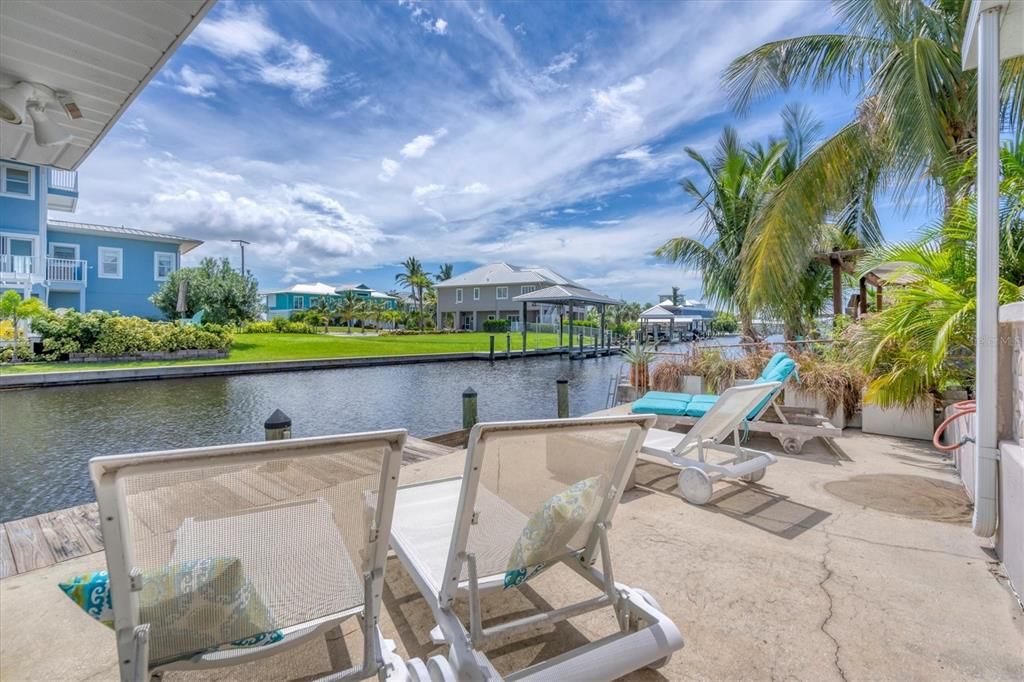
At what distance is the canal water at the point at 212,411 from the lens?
687cm

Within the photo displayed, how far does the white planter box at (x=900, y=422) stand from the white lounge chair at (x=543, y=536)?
5248 mm

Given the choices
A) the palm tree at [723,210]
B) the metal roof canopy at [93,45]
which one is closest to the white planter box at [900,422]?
the metal roof canopy at [93,45]

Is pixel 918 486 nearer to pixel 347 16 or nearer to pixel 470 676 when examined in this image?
pixel 470 676

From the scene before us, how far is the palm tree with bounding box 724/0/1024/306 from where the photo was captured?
5.84 m

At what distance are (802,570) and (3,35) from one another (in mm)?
4698

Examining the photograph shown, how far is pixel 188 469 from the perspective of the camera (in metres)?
1.07

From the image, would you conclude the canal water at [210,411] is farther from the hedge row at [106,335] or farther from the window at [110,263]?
the window at [110,263]

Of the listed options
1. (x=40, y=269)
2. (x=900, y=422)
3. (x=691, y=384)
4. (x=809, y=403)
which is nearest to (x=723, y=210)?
(x=691, y=384)

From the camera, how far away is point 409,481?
425 centimetres

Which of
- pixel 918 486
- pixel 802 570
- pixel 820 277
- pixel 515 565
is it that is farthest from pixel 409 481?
pixel 820 277

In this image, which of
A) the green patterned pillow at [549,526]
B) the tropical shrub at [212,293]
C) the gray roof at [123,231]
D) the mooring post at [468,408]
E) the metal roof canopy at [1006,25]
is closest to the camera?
the green patterned pillow at [549,526]

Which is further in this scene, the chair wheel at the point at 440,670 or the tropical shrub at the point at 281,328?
the tropical shrub at the point at 281,328

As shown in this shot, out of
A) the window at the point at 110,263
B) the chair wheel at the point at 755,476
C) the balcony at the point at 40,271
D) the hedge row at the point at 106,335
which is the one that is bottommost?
the chair wheel at the point at 755,476

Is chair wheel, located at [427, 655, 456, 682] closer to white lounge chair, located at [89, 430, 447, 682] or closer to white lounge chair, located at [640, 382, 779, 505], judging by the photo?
white lounge chair, located at [89, 430, 447, 682]
